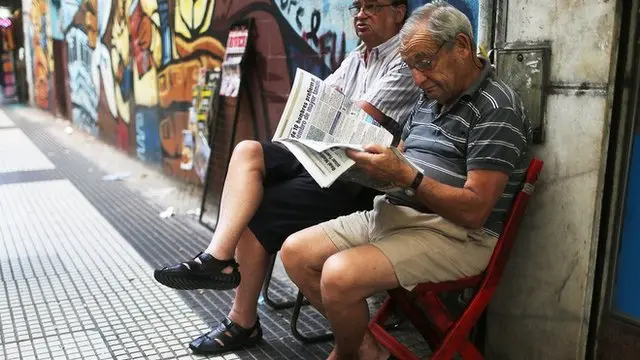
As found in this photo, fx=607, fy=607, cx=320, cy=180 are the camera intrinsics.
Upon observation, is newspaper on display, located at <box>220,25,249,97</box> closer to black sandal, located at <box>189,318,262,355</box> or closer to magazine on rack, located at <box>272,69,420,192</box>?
black sandal, located at <box>189,318,262,355</box>

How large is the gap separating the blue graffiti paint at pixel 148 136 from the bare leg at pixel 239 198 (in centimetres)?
402

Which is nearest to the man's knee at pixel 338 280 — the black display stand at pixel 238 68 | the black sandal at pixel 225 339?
the black sandal at pixel 225 339

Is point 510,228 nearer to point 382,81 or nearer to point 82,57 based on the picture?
point 382,81

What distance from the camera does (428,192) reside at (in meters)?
1.82

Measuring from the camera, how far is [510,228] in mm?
1949

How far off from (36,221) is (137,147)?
250cm

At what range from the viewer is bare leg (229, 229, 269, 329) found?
8.34 ft

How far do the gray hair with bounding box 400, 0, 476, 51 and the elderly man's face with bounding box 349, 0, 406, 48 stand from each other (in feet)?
2.01

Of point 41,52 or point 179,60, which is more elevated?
point 41,52

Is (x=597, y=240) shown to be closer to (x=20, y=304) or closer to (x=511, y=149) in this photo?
(x=511, y=149)

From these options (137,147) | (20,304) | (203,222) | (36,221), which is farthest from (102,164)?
(20,304)

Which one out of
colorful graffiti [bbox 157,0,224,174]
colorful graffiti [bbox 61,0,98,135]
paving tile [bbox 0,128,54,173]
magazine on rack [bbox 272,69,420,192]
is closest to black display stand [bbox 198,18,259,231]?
colorful graffiti [bbox 157,0,224,174]

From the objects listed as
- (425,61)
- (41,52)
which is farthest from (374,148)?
(41,52)

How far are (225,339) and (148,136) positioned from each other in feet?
14.6
